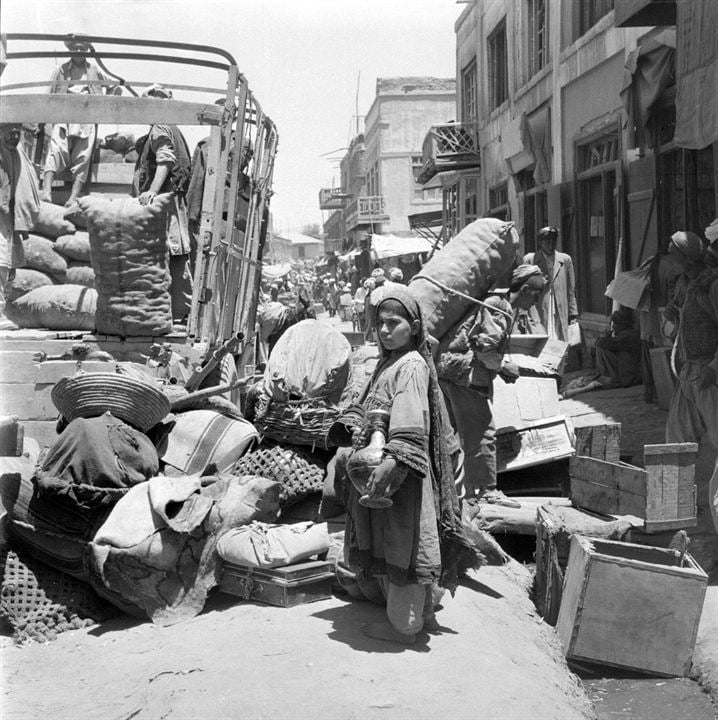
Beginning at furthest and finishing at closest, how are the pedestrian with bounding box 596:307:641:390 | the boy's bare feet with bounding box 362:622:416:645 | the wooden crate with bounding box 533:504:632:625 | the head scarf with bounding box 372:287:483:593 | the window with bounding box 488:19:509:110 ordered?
1. the window with bounding box 488:19:509:110
2. the pedestrian with bounding box 596:307:641:390
3. the wooden crate with bounding box 533:504:632:625
4. the head scarf with bounding box 372:287:483:593
5. the boy's bare feet with bounding box 362:622:416:645

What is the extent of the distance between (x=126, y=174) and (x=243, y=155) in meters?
2.33

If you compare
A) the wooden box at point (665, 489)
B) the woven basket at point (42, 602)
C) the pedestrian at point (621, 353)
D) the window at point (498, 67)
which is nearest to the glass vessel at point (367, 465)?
the woven basket at point (42, 602)

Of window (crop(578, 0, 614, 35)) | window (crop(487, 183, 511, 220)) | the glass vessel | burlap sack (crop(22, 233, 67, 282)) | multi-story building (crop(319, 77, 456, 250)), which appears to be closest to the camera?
the glass vessel

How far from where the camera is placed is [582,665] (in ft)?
15.9

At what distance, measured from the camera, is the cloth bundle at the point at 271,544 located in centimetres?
472

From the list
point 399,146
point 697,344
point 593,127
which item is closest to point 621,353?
point 593,127

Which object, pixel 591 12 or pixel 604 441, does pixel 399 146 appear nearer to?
pixel 591 12

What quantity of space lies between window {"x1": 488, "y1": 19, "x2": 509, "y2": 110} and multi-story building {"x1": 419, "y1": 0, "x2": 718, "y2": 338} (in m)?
0.04

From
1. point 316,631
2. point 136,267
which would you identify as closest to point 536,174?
point 136,267

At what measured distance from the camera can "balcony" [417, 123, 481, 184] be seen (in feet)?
72.0

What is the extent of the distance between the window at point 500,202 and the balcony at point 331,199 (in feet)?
152

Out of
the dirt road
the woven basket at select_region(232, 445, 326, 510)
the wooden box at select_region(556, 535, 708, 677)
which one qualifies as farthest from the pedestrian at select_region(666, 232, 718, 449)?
the woven basket at select_region(232, 445, 326, 510)

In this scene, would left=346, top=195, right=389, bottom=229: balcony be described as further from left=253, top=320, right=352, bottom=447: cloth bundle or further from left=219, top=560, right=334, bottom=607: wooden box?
left=219, top=560, right=334, bottom=607: wooden box

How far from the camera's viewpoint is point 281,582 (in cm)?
462
